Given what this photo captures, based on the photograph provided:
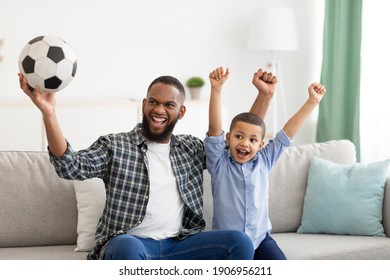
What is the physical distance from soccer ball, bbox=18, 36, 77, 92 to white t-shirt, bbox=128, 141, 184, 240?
462 mm

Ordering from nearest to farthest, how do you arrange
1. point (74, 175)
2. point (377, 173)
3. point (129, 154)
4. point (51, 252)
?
1. point (74, 175)
2. point (129, 154)
3. point (51, 252)
4. point (377, 173)

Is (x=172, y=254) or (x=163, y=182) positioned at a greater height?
(x=163, y=182)

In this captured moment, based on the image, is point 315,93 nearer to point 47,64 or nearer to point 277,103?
point 47,64

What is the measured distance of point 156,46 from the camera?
6.09 m

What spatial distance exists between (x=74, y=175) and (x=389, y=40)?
3.40m

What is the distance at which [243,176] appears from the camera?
9.66 ft

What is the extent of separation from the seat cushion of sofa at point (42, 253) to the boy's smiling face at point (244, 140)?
2.39ft

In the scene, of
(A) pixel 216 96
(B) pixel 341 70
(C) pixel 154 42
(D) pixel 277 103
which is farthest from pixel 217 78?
(D) pixel 277 103

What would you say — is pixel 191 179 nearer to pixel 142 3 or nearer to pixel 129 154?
pixel 129 154

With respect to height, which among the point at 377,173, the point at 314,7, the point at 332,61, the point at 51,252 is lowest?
the point at 51,252

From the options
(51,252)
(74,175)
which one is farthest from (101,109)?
(74,175)

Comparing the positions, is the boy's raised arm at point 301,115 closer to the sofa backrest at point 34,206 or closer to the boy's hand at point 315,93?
the boy's hand at point 315,93

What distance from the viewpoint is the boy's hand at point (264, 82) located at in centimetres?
304

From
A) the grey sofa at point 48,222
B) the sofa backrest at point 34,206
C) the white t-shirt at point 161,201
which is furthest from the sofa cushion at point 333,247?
the sofa backrest at point 34,206
